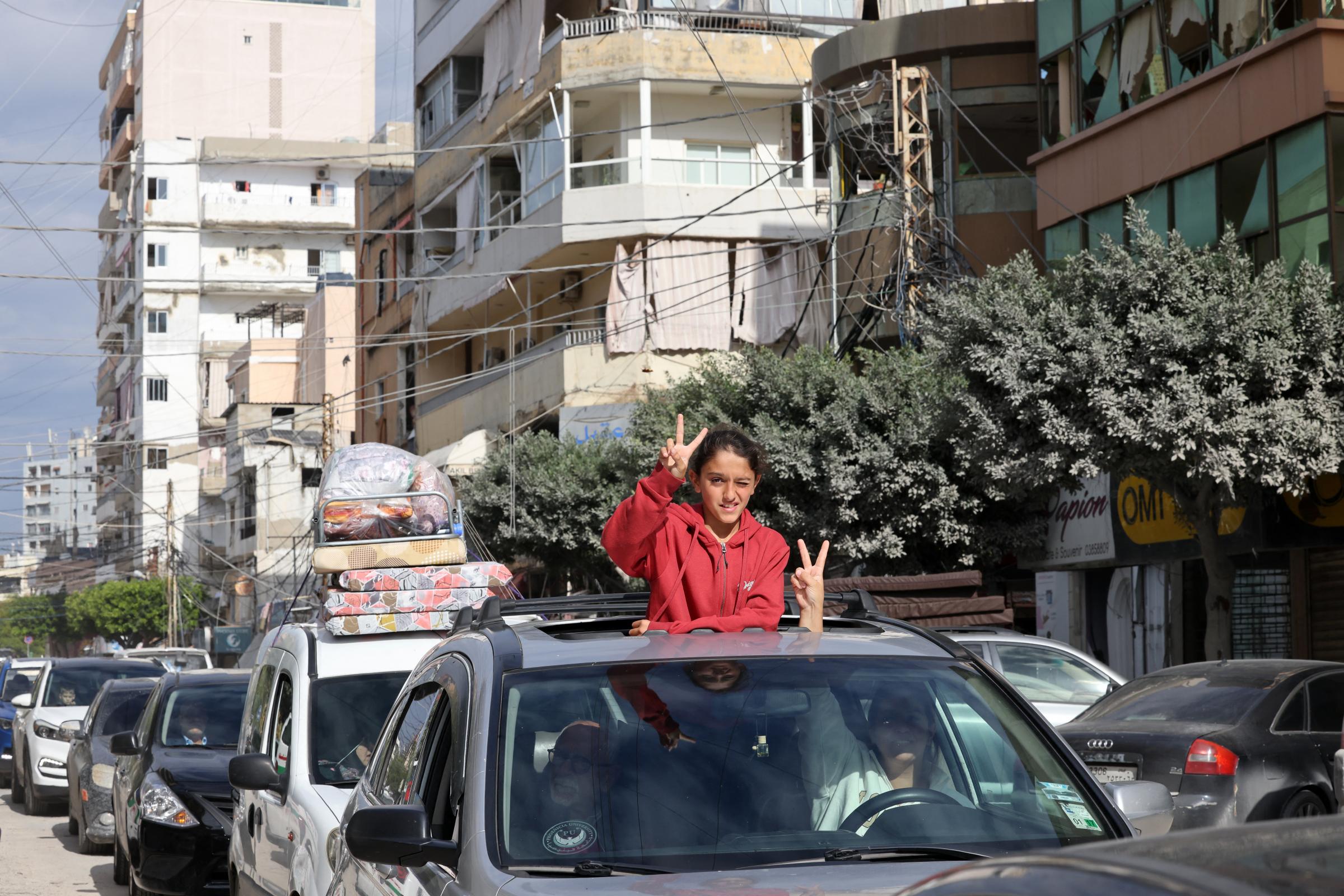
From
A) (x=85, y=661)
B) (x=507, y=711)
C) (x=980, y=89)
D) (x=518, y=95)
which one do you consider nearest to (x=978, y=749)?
(x=507, y=711)

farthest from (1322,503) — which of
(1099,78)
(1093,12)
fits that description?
(1093,12)

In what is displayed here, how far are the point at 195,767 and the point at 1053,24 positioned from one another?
18.7 metres

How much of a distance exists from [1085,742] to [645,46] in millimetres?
30067

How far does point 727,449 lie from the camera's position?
18.7 ft

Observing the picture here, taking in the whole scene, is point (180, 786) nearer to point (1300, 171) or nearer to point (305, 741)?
point (305, 741)

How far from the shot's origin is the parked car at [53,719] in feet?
64.6

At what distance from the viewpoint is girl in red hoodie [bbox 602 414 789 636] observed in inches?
217

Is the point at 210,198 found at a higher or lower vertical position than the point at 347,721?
higher

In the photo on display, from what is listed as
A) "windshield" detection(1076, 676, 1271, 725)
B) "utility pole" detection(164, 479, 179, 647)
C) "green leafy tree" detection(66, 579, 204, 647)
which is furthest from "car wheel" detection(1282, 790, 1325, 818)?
"green leafy tree" detection(66, 579, 204, 647)

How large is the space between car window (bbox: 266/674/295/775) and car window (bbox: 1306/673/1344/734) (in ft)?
21.5

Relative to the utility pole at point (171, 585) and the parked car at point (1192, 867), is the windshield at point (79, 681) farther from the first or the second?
the utility pole at point (171, 585)

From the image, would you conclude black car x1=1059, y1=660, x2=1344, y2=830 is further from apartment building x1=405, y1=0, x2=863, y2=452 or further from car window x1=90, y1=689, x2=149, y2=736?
apartment building x1=405, y1=0, x2=863, y2=452

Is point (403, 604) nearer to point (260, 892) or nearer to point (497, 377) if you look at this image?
point (260, 892)

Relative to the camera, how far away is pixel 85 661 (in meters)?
21.5
